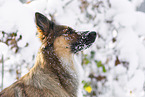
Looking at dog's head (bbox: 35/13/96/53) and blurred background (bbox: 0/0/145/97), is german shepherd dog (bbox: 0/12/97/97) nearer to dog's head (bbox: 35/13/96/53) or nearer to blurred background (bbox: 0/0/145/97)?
dog's head (bbox: 35/13/96/53)

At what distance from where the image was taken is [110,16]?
5621mm

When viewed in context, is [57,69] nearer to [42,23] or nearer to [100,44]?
[42,23]

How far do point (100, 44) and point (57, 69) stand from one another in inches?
148

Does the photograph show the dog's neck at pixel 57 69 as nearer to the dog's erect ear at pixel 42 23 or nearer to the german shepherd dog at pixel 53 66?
the german shepherd dog at pixel 53 66

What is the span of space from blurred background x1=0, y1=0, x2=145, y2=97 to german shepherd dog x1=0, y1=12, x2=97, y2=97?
46 cm

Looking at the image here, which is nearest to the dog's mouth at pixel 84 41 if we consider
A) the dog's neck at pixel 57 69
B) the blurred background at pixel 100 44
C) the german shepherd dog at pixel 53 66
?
the german shepherd dog at pixel 53 66

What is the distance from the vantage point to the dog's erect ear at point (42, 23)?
7.69 ft

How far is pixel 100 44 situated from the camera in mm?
6164

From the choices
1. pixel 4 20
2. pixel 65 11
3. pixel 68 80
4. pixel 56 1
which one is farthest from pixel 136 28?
pixel 4 20

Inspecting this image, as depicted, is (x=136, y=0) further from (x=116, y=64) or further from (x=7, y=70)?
(x=7, y=70)

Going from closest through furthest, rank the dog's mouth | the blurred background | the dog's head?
the dog's head < the dog's mouth < the blurred background

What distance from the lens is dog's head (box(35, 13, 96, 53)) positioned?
Result: 8.48 feet

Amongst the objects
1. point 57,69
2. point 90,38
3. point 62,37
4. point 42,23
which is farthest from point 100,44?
point 42,23

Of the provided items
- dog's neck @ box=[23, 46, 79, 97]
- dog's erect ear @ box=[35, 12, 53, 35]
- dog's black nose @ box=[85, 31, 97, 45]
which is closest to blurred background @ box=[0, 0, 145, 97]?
dog's erect ear @ box=[35, 12, 53, 35]
